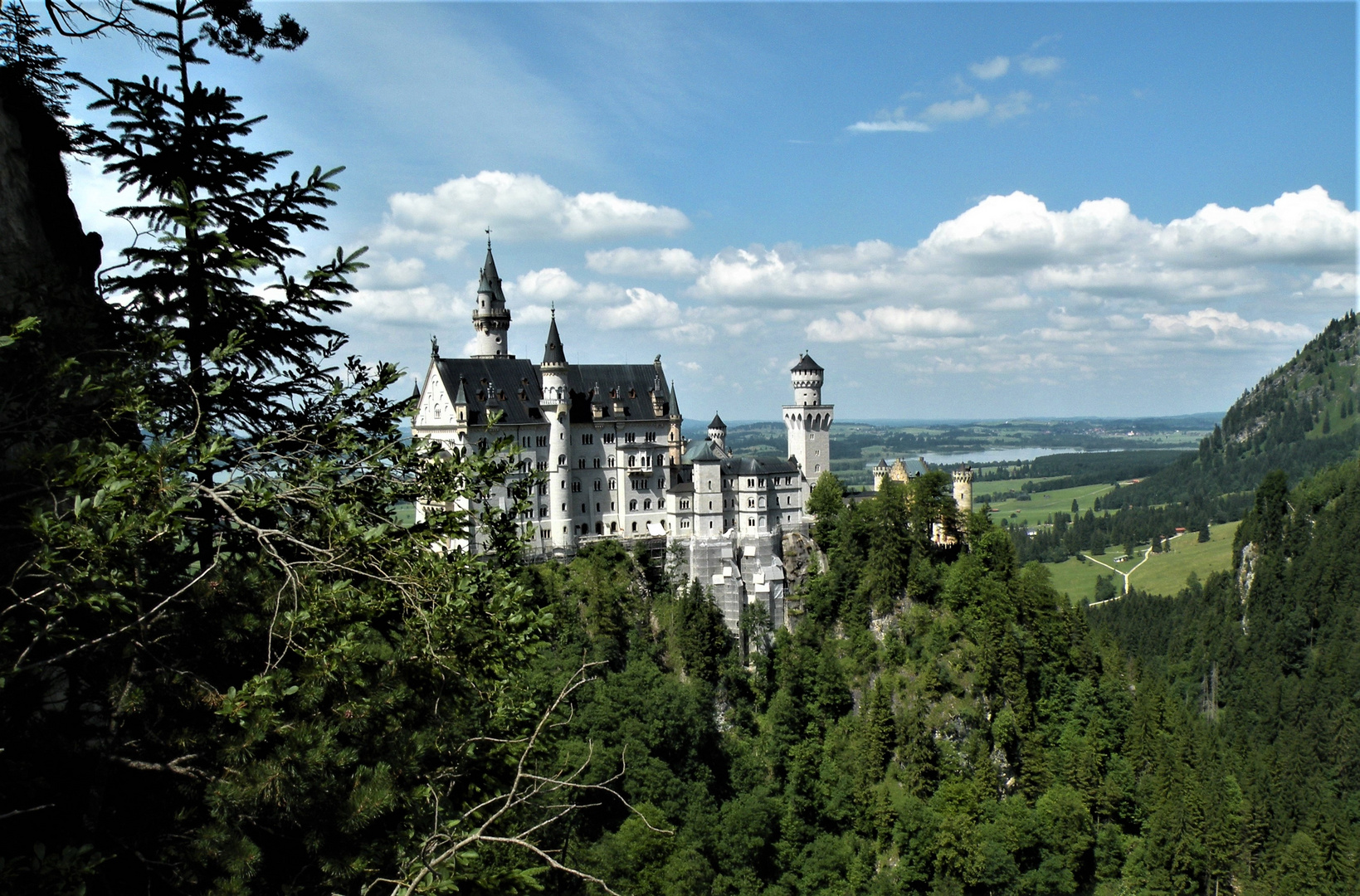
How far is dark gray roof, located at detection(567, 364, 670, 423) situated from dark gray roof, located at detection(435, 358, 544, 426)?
10.7 ft

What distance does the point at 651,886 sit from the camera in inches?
1674

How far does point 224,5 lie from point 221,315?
18.4 feet

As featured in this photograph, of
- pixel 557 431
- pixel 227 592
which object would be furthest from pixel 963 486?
pixel 227 592

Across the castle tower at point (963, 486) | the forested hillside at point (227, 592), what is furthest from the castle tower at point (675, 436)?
the forested hillside at point (227, 592)

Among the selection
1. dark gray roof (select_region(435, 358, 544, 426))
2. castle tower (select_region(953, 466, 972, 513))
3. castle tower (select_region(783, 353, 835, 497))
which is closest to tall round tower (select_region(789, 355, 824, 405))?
castle tower (select_region(783, 353, 835, 497))

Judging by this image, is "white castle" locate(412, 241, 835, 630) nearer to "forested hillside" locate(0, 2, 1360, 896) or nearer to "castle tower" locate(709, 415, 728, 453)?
"castle tower" locate(709, 415, 728, 453)

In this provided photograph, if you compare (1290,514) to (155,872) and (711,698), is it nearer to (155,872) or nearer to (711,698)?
(711,698)

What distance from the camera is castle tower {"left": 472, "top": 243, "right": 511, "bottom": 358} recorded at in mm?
71688

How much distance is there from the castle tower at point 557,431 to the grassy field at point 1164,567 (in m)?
110

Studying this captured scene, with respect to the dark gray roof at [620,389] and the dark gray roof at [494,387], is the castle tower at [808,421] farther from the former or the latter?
the dark gray roof at [494,387]

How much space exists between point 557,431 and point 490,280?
14112 millimetres

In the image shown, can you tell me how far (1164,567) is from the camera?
170 metres

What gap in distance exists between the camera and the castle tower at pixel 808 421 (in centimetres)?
7650

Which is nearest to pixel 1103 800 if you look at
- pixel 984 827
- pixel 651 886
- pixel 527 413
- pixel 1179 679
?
pixel 984 827
